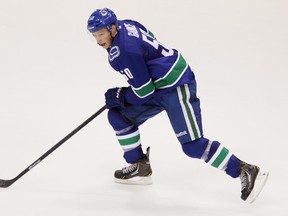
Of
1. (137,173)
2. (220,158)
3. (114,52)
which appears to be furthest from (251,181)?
(114,52)

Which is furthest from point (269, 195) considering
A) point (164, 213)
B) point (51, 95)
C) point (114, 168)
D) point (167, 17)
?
point (167, 17)

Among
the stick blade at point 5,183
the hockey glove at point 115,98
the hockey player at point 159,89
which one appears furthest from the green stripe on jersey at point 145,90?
the stick blade at point 5,183

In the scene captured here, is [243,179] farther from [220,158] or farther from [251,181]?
[220,158]

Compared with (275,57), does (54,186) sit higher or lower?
lower

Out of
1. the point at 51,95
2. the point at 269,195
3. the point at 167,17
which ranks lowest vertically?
the point at 269,195

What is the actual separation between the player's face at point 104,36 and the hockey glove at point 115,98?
32cm

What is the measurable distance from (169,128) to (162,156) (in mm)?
497

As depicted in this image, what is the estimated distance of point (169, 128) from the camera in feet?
17.0

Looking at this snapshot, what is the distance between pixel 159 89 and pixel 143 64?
243 millimetres

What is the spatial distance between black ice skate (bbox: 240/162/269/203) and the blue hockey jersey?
619 millimetres

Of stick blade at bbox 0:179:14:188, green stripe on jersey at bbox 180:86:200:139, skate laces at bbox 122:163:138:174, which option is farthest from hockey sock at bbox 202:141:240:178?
stick blade at bbox 0:179:14:188

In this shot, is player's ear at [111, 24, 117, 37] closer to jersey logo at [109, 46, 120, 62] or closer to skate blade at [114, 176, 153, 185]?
jersey logo at [109, 46, 120, 62]

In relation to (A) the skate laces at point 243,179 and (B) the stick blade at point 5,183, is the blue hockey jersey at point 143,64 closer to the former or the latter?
(A) the skate laces at point 243,179

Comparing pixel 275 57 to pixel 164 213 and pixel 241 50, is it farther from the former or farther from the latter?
pixel 164 213
